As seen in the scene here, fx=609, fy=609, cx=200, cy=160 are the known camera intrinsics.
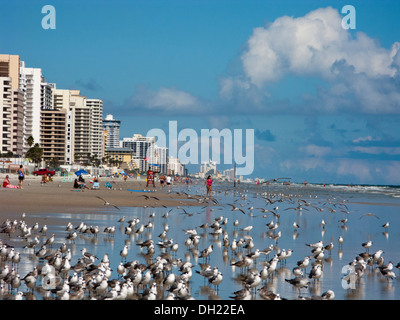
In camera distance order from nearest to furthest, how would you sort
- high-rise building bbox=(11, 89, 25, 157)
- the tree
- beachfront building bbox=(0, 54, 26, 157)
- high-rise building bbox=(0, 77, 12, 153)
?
the tree
high-rise building bbox=(0, 77, 12, 153)
beachfront building bbox=(0, 54, 26, 157)
high-rise building bbox=(11, 89, 25, 157)

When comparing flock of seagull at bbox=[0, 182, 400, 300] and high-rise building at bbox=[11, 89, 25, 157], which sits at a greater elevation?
high-rise building at bbox=[11, 89, 25, 157]

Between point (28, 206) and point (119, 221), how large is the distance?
8.68 metres

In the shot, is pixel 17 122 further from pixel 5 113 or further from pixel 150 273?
pixel 150 273

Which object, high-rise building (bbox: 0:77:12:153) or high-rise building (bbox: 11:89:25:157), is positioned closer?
high-rise building (bbox: 0:77:12:153)

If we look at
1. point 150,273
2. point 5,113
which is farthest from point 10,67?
point 150,273

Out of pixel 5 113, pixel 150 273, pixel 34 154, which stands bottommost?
pixel 150 273

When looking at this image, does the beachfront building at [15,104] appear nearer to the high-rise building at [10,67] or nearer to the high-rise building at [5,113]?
the high-rise building at [10,67]

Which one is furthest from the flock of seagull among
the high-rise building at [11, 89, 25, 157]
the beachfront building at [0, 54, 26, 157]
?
the high-rise building at [11, 89, 25, 157]

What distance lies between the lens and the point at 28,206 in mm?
32938

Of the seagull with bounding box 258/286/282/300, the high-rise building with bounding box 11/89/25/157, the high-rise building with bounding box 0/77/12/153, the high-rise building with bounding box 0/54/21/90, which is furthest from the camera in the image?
the high-rise building with bounding box 0/54/21/90

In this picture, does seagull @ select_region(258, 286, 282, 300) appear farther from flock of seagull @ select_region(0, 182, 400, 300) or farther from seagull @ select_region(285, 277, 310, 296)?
seagull @ select_region(285, 277, 310, 296)

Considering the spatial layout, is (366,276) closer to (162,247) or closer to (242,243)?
(242,243)

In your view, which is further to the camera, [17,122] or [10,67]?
[10,67]
